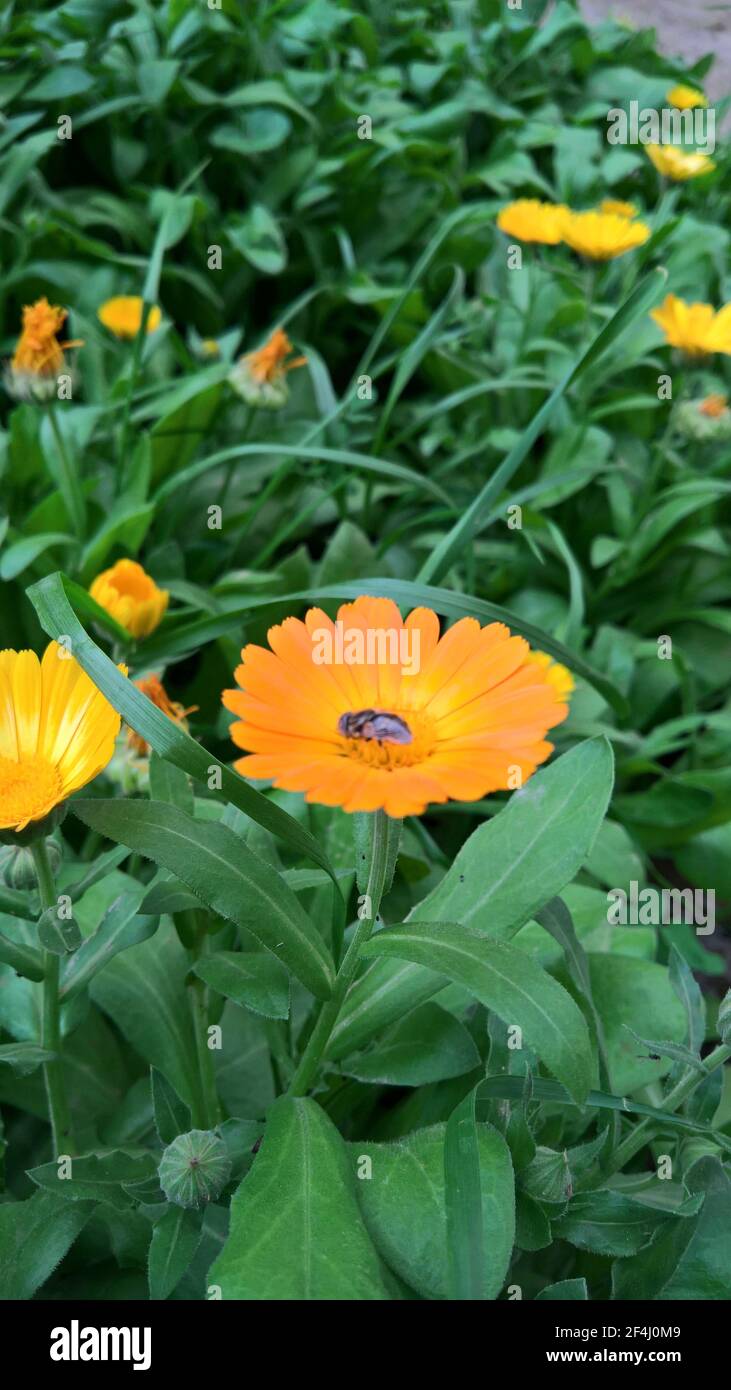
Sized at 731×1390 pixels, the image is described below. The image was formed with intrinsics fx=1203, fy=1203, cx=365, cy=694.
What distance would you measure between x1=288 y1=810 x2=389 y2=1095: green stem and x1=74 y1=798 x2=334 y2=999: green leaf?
0.02 m

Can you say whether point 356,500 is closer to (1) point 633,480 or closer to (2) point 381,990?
(1) point 633,480

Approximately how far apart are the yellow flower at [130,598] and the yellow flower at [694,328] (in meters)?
1.14

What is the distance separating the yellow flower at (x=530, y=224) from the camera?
2.25 meters

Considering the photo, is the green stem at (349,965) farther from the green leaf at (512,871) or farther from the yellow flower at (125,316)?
the yellow flower at (125,316)

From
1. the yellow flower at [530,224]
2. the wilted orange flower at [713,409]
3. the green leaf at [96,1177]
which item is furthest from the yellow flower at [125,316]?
the green leaf at [96,1177]

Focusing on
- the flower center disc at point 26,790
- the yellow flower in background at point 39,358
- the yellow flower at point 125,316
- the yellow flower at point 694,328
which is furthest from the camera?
the yellow flower at point 694,328

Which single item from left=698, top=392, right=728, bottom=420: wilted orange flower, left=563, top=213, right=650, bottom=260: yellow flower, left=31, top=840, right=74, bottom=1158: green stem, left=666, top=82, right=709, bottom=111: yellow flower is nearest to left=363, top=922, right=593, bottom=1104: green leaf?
left=31, top=840, right=74, bottom=1158: green stem

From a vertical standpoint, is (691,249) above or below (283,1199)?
above

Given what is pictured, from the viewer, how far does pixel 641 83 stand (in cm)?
355

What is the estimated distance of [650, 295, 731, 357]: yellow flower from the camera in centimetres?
211

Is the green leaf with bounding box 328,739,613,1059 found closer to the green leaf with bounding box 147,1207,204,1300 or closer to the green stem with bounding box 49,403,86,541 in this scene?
the green leaf with bounding box 147,1207,204,1300

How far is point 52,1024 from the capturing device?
3.16ft
